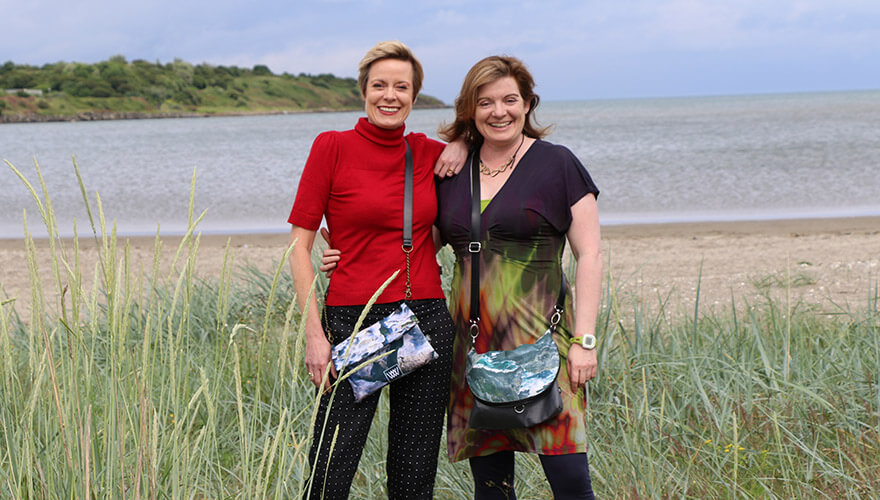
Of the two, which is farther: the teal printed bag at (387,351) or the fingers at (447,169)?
the fingers at (447,169)

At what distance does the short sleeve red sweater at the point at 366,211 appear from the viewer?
2.68 meters

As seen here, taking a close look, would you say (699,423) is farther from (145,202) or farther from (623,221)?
(145,202)

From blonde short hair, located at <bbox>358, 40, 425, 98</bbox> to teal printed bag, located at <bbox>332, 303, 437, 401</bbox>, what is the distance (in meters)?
0.84

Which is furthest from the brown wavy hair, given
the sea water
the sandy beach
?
the sea water

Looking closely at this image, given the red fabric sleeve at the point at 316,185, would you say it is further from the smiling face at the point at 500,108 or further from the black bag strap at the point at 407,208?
the smiling face at the point at 500,108

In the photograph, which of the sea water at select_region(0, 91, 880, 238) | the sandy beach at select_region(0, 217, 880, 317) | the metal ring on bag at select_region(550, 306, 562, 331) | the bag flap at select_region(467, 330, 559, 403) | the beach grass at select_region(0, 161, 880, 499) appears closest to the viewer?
the beach grass at select_region(0, 161, 880, 499)

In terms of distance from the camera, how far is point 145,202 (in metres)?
21.1

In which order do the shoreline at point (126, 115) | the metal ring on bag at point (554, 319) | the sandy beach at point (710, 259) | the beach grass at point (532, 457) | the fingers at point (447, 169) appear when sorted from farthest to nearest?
the shoreline at point (126, 115) < the sandy beach at point (710, 259) < the fingers at point (447, 169) < the metal ring on bag at point (554, 319) < the beach grass at point (532, 457)

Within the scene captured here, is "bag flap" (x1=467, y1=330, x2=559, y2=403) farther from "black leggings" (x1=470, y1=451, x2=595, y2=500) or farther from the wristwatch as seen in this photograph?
"black leggings" (x1=470, y1=451, x2=595, y2=500)

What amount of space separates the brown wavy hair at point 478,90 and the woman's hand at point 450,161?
77 mm

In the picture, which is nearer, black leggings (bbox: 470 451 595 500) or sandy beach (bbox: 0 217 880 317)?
black leggings (bbox: 470 451 595 500)

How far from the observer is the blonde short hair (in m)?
2.69

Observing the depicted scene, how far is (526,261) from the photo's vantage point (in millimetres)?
2648

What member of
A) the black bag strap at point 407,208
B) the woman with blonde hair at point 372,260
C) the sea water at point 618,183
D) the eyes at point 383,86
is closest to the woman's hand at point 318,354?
the woman with blonde hair at point 372,260
